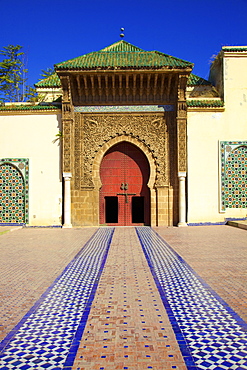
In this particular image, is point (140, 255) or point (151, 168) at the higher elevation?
point (151, 168)

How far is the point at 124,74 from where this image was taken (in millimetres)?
7203

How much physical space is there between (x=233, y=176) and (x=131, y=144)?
2.26 meters

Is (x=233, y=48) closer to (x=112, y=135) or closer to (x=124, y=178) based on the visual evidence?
(x=112, y=135)

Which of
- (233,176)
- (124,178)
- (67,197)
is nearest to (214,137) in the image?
(233,176)

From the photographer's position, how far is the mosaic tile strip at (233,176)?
741 centimetres

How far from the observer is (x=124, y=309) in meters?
2.20

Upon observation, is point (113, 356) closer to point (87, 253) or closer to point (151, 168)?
point (87, 253)

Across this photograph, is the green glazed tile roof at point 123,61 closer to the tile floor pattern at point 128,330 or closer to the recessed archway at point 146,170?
the recessed archway at point 146,170

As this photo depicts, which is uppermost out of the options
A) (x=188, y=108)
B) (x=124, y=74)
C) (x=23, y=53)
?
(x=23, y=53)

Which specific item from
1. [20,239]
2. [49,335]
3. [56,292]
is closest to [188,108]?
[20,239]

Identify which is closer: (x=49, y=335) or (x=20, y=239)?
(x=49, y=335)

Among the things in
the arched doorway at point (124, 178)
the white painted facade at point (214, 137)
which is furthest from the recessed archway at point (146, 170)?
the white painted facade at point (214, 137)

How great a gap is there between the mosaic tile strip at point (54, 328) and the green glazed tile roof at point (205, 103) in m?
5.25

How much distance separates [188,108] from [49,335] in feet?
20.9
